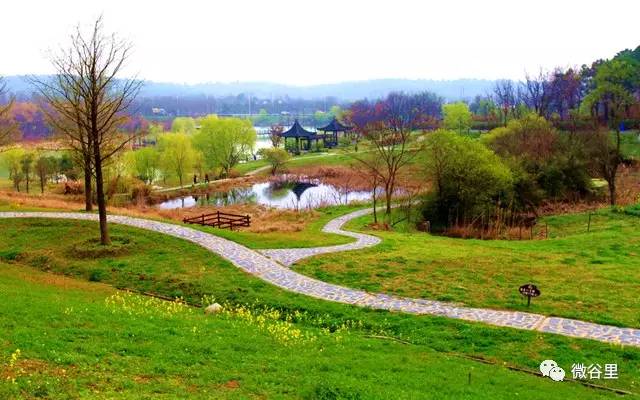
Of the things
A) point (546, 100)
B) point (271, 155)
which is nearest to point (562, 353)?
point (271, 155)

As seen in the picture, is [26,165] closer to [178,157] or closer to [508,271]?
[178,157]

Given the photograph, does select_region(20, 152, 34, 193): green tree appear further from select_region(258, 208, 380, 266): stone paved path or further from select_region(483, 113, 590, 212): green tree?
select_region(483, 113, 590, 212): green tree

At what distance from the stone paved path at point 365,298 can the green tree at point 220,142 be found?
40.9 metres

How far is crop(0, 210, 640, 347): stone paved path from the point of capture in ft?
35.8

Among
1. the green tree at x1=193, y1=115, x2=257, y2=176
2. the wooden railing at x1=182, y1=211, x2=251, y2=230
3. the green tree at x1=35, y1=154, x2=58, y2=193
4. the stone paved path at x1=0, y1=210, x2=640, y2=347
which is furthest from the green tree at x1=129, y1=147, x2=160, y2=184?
the stone paved path at x1=0, y1=210, x2=640, y2=347

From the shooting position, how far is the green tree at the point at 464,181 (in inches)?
1117

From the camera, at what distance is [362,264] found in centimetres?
1641

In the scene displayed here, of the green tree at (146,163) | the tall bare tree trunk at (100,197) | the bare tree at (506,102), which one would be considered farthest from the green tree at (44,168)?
the bare tree at (506,102)

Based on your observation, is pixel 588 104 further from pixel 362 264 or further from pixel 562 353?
pixel 562 353

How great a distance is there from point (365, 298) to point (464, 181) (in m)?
16.8

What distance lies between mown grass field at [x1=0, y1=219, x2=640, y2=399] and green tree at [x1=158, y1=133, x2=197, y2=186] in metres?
41.2

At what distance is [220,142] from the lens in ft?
204

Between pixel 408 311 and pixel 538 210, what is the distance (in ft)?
73.3

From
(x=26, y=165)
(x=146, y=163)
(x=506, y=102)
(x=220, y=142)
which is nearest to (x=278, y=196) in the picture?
(x=146, y=163)
